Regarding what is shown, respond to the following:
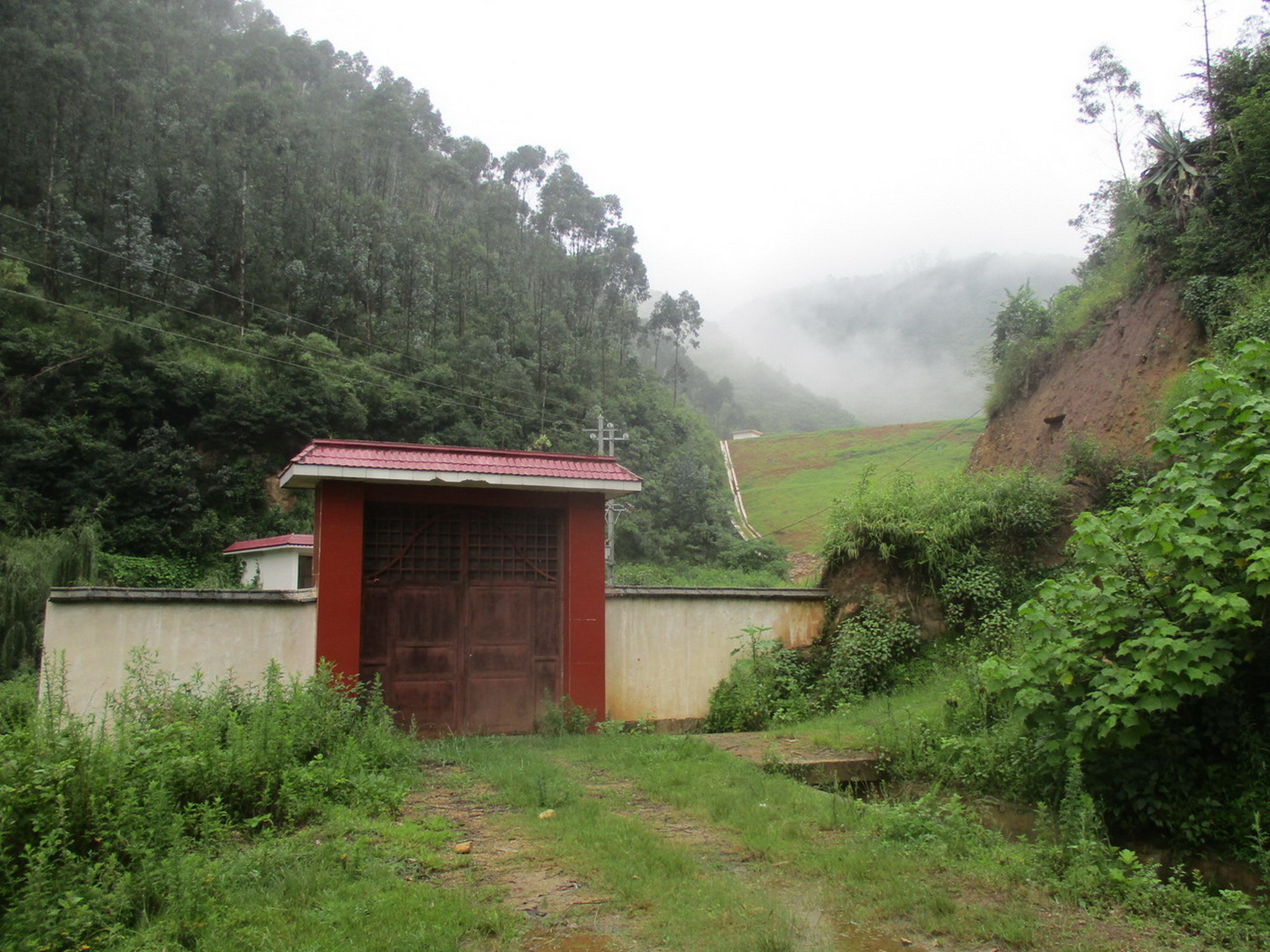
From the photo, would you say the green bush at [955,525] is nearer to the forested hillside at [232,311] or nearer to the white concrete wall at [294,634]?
the white concrete wall at [294,634]

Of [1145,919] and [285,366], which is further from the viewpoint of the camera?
[285,366]

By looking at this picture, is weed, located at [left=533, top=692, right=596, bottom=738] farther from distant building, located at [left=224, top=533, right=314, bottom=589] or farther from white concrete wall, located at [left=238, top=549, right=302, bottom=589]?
white concrete wall, located at [left=238, top=549, right=302, bottom=589]

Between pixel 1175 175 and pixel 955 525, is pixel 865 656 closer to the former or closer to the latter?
pixel 955 525

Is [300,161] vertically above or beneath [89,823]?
above

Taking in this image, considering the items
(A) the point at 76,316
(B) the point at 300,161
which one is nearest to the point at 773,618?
(A) the point at 76,316

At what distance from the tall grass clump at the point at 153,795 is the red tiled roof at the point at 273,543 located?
16020 millimetres

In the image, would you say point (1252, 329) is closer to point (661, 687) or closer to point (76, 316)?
point (661, 687)

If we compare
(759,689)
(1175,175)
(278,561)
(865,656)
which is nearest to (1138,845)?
(865,656)

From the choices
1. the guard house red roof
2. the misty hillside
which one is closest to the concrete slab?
the guard house red roof

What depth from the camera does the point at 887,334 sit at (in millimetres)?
150750

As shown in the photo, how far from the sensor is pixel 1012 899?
4309 millimetres

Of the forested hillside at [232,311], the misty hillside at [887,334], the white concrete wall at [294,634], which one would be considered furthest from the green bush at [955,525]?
the misty hillside at [887,334]

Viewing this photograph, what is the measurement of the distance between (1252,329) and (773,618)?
7.23m

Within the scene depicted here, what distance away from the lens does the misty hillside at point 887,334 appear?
123 m
